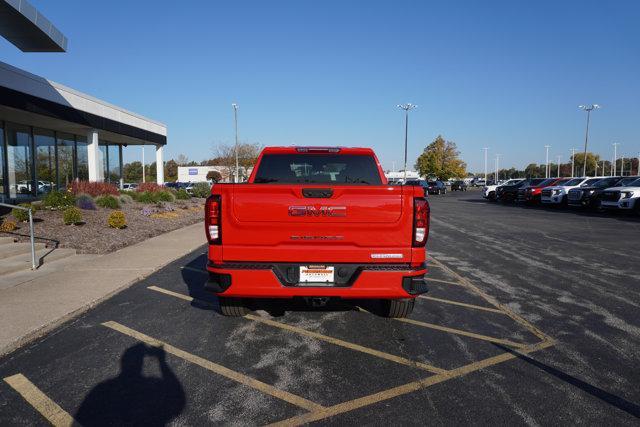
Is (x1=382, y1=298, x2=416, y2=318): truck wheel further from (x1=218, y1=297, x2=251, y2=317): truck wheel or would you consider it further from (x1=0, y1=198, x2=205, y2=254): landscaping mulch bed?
(x1=0, y1=198, x2=205, y2=254): landscaping mulch bed

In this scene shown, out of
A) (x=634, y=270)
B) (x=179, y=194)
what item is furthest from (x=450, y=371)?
(x=179, y=194)

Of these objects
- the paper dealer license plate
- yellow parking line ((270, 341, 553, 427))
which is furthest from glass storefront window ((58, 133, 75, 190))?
yellow parking line ((270, 341, 553, 427))

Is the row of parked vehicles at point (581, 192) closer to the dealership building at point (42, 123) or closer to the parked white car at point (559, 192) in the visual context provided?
the parked white car at point (559, 192)

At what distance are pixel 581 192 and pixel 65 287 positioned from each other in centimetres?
2556

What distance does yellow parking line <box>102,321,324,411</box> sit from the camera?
10.7 feet

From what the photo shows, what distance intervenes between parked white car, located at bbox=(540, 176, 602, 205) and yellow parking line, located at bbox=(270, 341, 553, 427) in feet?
81.3

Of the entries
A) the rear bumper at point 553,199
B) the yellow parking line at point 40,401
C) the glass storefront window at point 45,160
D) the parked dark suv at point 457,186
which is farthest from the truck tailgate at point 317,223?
the parked dark suv at point 457,186

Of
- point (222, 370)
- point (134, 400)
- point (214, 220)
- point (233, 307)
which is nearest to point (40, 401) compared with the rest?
point (134, 400)

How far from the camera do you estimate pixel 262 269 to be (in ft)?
13.6

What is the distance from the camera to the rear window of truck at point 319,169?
5387 mm

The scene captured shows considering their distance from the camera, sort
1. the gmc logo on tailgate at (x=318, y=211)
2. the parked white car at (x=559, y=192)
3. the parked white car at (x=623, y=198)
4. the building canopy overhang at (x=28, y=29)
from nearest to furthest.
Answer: the gmc logo on tailgate at (x=318, y=211) → the building canopy overhang at (x=28, y=29) → the parked white car at (x=623, y=198) → the parked white car at (x=559, y=192)

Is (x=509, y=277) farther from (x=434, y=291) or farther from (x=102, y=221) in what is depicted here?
(x=102, y=221)

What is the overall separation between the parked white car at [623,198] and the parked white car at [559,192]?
14.6ft

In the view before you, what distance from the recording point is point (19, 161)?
717 inches
